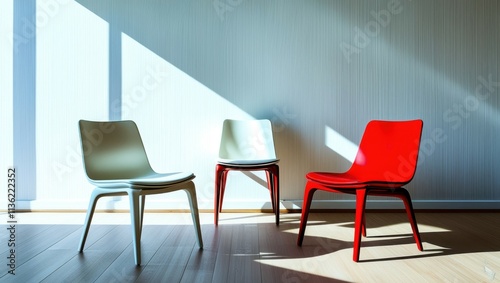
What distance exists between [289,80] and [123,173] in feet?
5.44

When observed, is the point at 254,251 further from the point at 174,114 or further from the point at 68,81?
the point at 68,81

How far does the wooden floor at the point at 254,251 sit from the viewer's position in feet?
5.52

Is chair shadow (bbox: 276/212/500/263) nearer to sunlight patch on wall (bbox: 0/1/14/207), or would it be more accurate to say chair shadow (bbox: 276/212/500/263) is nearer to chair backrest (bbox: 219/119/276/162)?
chair backrest (bbox: 219/119/276/162)

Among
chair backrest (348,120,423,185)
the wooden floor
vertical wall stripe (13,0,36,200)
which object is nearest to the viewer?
the wooden floor

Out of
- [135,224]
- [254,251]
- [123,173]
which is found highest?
[123,173]

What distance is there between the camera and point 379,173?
233cm

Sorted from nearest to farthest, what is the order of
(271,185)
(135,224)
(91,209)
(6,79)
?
1. (135,224)
2. (91,209)
3. (271,185)
4. (6,79)

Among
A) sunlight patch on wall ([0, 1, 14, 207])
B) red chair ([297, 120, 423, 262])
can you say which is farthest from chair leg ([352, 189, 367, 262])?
sunlight patch on wall ([0, 1, 14, 207])

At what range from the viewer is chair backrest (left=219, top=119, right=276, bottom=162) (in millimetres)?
2963

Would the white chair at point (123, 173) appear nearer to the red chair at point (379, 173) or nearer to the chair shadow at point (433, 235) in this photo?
the red chair at point (379, 173)

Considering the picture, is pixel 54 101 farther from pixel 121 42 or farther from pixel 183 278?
pixel 183 278

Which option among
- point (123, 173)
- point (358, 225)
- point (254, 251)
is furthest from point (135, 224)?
point (358, 225)

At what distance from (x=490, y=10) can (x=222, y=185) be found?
283cm

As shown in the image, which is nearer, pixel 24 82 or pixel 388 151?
pixel 388 151
